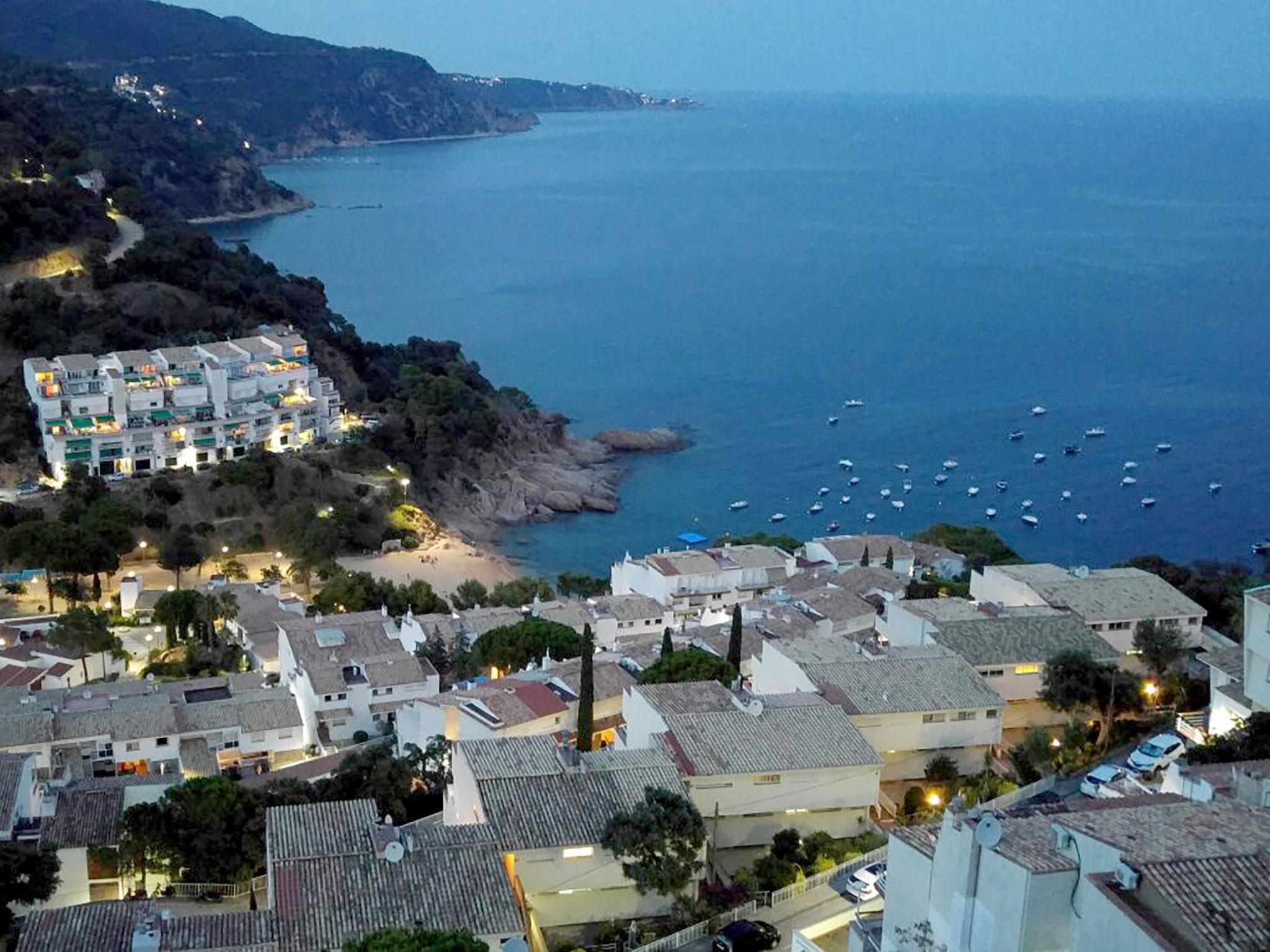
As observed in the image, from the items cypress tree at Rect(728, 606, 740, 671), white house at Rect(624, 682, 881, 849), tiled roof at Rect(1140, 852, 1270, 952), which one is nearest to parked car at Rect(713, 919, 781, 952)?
white house at Rect(624, 682, 881, 849)

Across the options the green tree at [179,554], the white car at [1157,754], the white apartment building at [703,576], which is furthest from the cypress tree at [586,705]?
the green tree at [179,554]

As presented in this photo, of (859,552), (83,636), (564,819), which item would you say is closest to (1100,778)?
(564,819)

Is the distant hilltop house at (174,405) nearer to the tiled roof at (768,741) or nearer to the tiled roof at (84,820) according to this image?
the tiled roof at (84,820)

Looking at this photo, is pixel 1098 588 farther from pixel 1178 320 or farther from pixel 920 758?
pixel 1178 320

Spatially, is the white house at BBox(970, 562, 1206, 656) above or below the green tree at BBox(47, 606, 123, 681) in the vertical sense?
above

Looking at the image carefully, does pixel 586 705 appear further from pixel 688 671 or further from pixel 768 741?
pixel 768 741

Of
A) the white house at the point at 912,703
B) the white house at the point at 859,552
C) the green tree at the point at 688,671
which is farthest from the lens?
the white house at the point at 859,552

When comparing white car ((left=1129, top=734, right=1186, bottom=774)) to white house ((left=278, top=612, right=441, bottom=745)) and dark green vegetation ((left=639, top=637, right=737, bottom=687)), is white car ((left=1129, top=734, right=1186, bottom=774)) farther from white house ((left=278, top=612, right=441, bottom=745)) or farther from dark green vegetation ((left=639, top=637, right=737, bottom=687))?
white house ((left=278, top=612, right=441, bottom=745))
